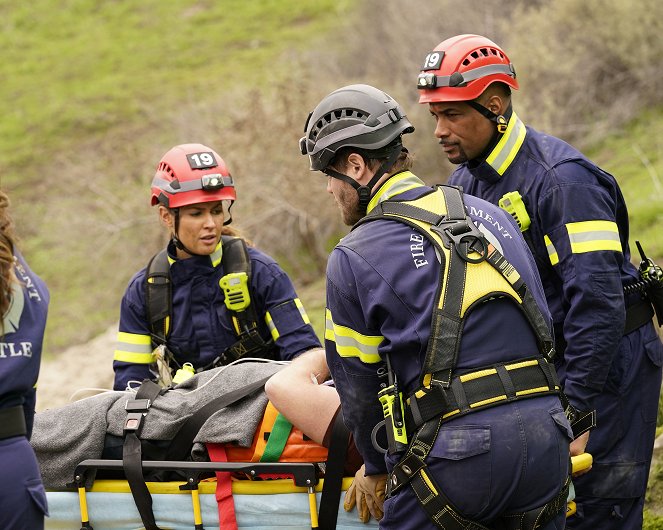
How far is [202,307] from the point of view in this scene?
5414 millimetres

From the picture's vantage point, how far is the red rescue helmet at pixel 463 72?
14.2ft

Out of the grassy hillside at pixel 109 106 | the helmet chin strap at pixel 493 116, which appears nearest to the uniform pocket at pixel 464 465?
the helmet chin strap at pixel 493 116

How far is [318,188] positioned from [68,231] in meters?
5.56

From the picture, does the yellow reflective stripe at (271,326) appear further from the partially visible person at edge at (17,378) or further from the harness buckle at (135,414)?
the partially visible person at edge at (17,378)

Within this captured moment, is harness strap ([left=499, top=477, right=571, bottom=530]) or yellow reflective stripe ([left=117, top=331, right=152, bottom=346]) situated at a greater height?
yellow reflective stripe ([left=117, top=331, right=152, bottom=346])

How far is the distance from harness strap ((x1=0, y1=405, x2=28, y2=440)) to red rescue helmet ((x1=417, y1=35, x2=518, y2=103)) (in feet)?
7.06

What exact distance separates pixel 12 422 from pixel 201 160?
2.50 m

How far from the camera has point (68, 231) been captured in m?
16.5

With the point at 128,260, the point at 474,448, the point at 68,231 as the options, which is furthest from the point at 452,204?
the point at 68,231

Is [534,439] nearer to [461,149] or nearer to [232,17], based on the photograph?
[461,149]

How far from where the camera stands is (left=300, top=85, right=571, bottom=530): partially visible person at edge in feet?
10.6

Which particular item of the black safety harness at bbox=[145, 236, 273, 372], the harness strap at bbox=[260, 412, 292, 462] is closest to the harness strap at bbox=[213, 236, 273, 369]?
the black safety harness at bbox=[145, 236, 273, 372]

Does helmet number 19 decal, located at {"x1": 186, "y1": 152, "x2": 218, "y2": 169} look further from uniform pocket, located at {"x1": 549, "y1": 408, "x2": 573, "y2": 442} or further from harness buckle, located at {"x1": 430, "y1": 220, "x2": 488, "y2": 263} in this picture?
uniform pocket, located at {"x1": 549, "y1": 408, "x2": 573, "y2": 442}

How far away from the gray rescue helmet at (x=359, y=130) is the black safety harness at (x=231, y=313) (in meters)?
1.79
